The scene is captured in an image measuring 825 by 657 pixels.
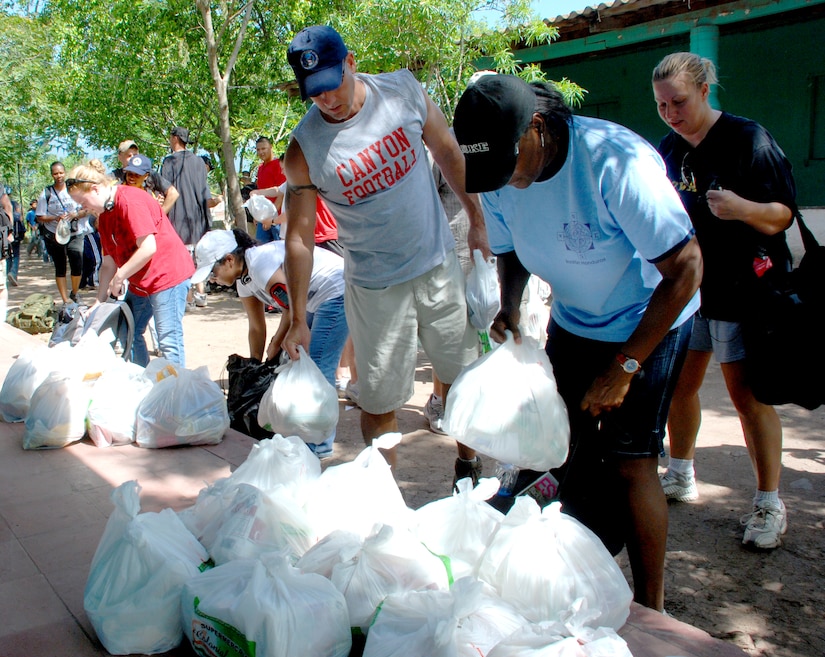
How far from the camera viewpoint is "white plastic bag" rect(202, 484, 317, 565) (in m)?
2.36

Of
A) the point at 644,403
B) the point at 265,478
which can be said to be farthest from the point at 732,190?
the point at 265,478

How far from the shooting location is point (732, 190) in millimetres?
2850

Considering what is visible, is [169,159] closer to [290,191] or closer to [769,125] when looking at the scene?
[290,191]

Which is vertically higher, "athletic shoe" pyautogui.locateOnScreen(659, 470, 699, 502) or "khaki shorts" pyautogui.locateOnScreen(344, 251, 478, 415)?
"khaki shorts" pyautogui.locateOnScreen(344, 251, 478, 415)

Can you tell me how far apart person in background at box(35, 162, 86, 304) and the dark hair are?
8720 mm

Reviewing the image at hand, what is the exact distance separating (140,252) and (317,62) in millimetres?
2332

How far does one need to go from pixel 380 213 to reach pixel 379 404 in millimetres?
802

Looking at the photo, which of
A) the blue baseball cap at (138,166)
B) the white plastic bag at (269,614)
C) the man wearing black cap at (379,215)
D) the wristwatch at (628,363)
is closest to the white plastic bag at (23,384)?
the man wearing black cap at (379,215)

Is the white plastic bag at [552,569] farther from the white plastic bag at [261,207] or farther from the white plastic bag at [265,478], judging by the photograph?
the white plastic bag at [261,207]

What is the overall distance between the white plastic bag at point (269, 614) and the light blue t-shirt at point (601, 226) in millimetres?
1113

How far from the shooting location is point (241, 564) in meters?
2.10

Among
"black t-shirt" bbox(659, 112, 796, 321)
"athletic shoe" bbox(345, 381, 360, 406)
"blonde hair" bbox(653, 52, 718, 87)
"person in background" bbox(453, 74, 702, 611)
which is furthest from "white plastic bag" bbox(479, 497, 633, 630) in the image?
"athletic shoe" bbox(345, 381, 360, 406)

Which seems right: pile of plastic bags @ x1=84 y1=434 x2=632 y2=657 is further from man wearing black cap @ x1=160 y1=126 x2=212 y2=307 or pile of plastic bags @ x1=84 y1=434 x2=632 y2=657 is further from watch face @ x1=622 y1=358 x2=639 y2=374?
man wearing black cap @ x1=160 y1=126 x2=212 y2=307

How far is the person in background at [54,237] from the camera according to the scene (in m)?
10.3
